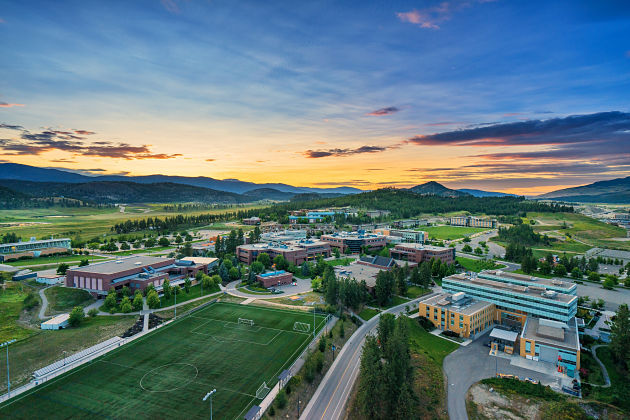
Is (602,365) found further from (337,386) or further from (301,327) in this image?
(301,327)

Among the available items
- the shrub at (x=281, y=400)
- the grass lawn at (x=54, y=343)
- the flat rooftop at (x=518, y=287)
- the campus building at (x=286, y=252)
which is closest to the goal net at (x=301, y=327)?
the shrub at (x=281, y=400)

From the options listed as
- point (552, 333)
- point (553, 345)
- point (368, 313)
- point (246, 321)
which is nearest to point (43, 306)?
point (246, 321)

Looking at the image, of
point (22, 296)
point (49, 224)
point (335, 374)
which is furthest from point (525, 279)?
point (49, 224)

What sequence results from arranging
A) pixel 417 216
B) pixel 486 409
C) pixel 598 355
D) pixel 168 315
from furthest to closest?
pixel 417 216, pixel 168 315, pixel 598 355, pixel 486 409

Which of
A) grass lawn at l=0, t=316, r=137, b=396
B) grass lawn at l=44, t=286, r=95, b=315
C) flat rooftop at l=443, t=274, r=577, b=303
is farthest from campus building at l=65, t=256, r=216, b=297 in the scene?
flat rooftop at l=443, t=274, r=577, b=303

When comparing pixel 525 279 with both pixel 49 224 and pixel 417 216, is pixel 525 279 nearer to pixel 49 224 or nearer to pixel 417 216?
pixel 417 216

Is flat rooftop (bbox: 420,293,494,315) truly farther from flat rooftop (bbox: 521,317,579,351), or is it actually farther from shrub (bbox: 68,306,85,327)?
shrub (bbox: 68,306,85,327)
